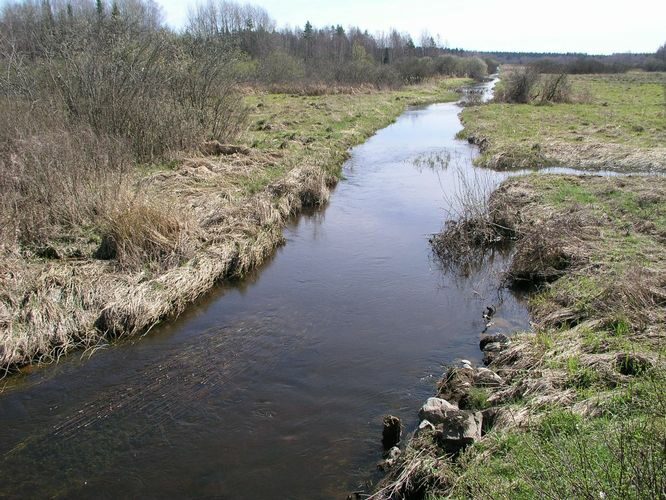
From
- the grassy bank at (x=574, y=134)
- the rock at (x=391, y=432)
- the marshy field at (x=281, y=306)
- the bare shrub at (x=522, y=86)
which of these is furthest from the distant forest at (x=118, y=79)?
the bare shrub at (x=522, y=86)

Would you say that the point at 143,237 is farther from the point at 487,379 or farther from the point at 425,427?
the point at 487,379

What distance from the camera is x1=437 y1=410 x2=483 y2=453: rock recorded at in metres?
5.43

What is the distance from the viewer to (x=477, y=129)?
96.2 ft

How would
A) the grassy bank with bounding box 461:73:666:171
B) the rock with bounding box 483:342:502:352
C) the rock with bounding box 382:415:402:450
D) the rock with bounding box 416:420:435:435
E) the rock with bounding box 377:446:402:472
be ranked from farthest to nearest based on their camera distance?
1. the grassy bank with bounding box 461:73:666:171
2. the rock with bounding box 483:342:502:352
3. the rock with bounding box 382:415:402:450
4. the rock with bounding box 416:420:435:435
5. the rock with bounding box 377:446:402:472

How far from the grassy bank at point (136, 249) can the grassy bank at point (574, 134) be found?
1019cm

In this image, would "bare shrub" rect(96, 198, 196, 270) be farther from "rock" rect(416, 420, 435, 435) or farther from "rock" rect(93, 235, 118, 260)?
"rock" rect(416, 420, 435, 435)

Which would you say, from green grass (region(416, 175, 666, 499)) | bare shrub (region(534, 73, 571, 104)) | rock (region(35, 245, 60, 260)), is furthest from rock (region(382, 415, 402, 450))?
bare shrub (region(534, 73, 571, 104))

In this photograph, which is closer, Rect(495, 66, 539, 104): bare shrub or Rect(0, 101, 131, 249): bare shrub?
Rect(0, 101, 131, 249): bare shrub

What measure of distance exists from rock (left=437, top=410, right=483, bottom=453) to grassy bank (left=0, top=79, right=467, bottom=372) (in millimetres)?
5384

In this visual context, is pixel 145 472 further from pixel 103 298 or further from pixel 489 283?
pixel 489 283

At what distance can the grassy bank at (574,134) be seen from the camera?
67.3ft

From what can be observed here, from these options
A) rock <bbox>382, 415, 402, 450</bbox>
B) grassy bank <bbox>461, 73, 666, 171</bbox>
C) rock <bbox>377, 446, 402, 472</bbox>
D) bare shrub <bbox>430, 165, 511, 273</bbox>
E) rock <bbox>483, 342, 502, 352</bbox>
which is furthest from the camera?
grassy bank <bbox>461, 73, 666, 171</bbox>

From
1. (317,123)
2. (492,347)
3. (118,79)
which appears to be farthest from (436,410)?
(317,123)

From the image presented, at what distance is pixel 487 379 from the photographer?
6.76 meters
